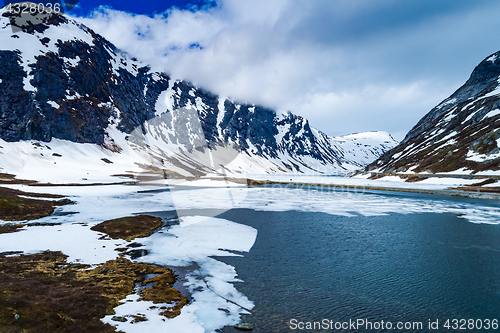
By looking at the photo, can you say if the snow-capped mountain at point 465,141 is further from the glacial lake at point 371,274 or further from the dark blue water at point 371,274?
the dark blue water at point 371,274

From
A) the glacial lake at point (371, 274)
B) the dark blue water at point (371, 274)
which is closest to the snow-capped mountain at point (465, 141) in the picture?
the glacial lake at point (371, 274)

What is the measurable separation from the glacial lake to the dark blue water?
53 millimetres

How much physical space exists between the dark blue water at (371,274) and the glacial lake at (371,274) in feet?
0.17

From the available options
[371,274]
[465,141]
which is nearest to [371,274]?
[371,274]

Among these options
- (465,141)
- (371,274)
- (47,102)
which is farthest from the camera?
(47,102)

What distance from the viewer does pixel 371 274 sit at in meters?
19.3

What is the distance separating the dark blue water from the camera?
14211 mm

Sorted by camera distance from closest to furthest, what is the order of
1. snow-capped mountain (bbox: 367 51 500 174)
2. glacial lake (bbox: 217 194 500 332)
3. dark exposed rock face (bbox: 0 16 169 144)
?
1. glacial lake (bbox: 217 194 500 332)
2. snow-capped mountain (bbox: 367 51 500 174)
3. dark exposed rock face (bbox: 0 16 169 144)

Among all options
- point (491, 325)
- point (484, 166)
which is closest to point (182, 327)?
point (491, 325)

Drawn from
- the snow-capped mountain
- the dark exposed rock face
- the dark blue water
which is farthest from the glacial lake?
the dark exposed rock face

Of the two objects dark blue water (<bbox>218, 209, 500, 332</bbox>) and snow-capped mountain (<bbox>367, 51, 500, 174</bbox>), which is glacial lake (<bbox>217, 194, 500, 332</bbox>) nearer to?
dark blue water (<bbox>218, 209, 500, 332</bbox>)

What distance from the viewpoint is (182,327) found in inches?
473

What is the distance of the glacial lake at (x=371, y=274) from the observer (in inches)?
556

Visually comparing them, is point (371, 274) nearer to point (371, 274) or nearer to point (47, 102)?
point (371, 274)
